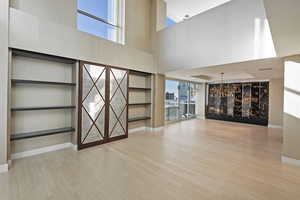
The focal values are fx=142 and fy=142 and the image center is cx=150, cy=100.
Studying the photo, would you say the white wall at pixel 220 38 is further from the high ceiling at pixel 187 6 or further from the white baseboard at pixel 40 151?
the white baseboard at pixel 40 151

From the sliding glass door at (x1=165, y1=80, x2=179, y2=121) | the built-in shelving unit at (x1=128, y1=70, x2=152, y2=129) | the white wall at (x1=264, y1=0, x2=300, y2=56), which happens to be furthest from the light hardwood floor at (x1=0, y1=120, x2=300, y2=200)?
the sliding glass door at (x1=165, y1=80, x2=179, y2=121)

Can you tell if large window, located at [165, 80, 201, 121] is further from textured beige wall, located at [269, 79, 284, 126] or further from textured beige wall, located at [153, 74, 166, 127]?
textured beige wall, located at [269, 79, 284, 126]

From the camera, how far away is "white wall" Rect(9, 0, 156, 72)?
9.08ft

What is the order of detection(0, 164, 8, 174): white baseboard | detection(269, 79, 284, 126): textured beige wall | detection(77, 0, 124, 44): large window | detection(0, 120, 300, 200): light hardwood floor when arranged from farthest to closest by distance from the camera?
detection(269, 79, 284, 126): textured beige wall → detection(77, 0, 124, 44): large window → detection(0, 164, 8, 174): white baseboard → detection(0, 120, 300, 200): light hardwood floor

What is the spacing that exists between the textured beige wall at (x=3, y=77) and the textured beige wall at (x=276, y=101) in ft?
30.6

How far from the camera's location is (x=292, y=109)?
288cm

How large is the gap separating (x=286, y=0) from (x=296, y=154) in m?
2.91

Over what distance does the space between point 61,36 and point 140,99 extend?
3265 millimetres

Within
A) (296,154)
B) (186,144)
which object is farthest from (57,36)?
(296,154)

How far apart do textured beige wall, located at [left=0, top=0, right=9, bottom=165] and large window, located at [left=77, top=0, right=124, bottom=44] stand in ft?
5.52

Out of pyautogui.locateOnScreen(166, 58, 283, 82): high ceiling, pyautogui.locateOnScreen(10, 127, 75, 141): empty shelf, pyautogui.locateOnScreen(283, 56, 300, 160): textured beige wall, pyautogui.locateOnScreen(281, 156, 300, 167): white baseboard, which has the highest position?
pyautogui.locateOnScreen(166, 58, 283, 82): high ceiling

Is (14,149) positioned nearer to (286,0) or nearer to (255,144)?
(286,0)

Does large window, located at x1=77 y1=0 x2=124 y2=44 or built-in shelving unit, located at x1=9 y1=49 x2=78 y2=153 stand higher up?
large window, located at x1=77 y1=0 x2=124 y2=44

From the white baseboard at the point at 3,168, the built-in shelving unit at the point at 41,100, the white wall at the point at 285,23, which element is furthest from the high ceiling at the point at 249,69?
the white baseboard at the point at 3,168
